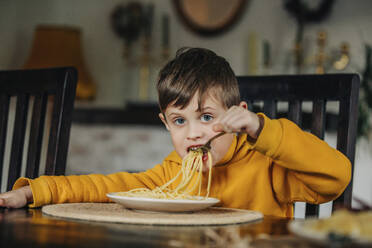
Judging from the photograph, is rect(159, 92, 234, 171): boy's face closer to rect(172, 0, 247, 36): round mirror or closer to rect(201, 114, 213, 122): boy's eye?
rect(201, 114, 213, 122): boy's eye

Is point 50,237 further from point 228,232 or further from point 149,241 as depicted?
point 228,232

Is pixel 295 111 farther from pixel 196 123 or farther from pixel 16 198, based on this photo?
pixel 16 198

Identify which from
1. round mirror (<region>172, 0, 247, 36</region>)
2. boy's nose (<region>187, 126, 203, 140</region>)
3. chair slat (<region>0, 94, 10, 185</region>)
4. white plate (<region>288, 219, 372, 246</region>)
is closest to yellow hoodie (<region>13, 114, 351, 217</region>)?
boy's nose (<region>187, 126, 203, 140</region>)

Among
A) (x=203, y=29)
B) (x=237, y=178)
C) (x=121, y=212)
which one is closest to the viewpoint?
(x=121, y=212)

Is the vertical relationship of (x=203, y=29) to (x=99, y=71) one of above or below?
above

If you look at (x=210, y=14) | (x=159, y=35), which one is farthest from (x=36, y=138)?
(x=159, y=35)

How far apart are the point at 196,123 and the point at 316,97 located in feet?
0.96

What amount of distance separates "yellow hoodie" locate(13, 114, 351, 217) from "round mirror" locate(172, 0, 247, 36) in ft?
7.56

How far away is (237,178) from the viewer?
3.99ft

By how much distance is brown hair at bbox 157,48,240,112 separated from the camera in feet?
3.77

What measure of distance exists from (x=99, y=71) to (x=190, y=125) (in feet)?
9.76

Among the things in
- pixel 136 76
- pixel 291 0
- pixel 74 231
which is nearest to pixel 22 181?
pixel 74 231

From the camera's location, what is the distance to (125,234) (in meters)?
0.70

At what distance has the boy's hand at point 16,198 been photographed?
100 cm
